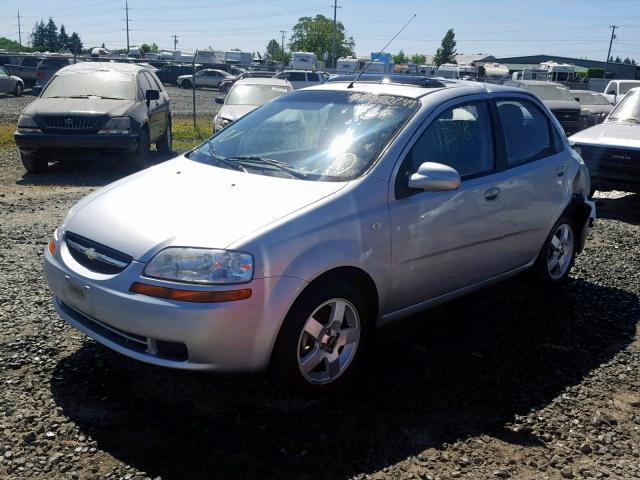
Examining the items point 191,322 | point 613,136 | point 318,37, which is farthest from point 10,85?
point 318,37

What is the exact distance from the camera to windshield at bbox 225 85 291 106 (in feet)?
45.3

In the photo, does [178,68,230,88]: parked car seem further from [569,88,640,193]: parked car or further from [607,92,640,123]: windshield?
[569,88,640,193]: parked car

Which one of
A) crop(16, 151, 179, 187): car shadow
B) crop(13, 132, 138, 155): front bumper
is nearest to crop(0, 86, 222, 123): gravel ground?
crop(16, 151, 179, 187): car shadow

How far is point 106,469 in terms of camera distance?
2.98m

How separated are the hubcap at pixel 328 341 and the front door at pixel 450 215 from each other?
39cm

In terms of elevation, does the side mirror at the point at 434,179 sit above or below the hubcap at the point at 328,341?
above

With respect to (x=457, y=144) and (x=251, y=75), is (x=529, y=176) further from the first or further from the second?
(x=251, y=75)

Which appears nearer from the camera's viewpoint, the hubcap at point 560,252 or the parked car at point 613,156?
the hubcap at point 560,252

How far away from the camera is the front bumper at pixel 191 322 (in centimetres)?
319

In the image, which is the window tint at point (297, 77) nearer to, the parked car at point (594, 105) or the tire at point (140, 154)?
the parked car at point (594, 105)

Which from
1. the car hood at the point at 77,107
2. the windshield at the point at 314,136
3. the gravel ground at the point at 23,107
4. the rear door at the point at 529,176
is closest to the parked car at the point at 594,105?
the gravel ground at the point at 23,107

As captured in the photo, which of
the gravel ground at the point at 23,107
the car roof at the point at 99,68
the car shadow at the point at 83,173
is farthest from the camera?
the gravel ground at the point at 23,107

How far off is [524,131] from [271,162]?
7.15 ft

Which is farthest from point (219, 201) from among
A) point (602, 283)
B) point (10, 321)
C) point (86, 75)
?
point (86, 75)
